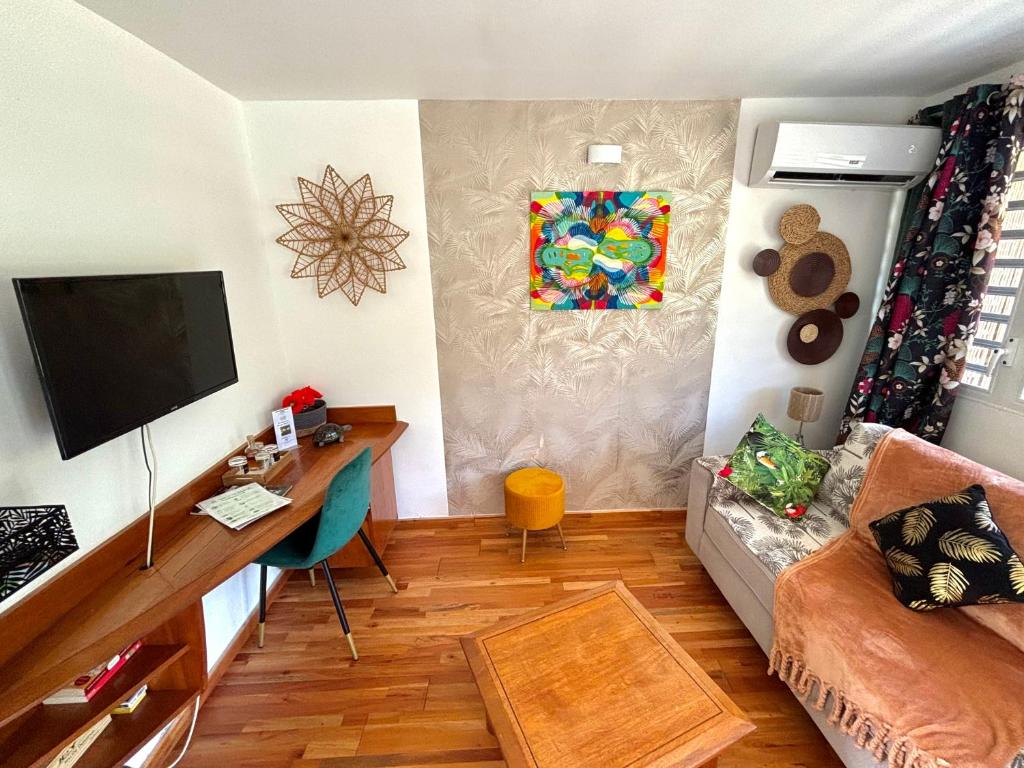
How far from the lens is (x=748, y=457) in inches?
77.4

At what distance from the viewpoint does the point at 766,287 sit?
93.0 inches

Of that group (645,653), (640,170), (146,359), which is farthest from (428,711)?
(640,170)

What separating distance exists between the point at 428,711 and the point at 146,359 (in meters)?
1.56

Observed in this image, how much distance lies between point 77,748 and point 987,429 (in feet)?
11.4

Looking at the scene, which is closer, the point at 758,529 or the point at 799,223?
the point at 758,529

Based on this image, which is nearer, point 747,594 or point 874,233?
point 747,594

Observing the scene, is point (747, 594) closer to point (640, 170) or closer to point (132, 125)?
point (640, 170)

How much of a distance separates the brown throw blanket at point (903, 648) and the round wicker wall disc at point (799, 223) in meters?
1.19

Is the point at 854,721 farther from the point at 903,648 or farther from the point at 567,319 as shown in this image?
the point at 567,319

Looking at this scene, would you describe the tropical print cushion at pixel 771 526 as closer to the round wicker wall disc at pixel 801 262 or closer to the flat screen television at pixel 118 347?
the round wicker wall disc at pixel 801 262

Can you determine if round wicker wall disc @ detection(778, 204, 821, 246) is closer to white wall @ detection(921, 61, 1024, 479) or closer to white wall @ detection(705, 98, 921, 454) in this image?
white wall @ detection(705, 98, 921, 454)

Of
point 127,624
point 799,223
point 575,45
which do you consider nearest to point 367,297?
point 575,45

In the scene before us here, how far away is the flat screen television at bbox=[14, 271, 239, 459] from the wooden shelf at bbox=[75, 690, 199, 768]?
0.83 meters

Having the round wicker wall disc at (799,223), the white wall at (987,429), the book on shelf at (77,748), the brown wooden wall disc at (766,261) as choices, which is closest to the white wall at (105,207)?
the book on shelf at (77,748)
